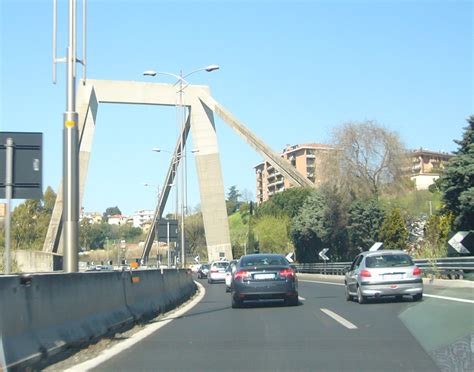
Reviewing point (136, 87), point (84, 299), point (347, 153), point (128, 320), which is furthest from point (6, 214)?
point (136, 87)

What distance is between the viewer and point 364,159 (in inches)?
2219

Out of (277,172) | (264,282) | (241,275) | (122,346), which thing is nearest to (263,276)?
(264,282)

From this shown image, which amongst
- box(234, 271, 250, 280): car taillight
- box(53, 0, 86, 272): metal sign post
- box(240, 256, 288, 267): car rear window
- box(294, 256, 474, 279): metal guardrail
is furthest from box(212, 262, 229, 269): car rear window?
box(53, 0, 86, 272): metal sign post

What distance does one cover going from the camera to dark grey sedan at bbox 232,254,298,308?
19250 mm

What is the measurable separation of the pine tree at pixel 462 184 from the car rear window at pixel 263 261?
16.1 m

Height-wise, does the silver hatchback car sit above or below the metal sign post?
below

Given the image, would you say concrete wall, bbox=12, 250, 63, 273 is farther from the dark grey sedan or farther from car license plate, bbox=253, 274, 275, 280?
car license plate, bbox=253, 274, 275, 280

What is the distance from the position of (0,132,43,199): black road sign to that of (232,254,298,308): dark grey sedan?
8.83m

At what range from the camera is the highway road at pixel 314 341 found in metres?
9.57

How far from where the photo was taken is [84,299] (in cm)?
1147

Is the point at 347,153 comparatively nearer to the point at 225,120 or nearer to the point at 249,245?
the point at 225,120

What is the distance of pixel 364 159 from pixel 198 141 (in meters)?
22.0

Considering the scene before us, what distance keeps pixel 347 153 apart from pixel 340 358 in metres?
46.9

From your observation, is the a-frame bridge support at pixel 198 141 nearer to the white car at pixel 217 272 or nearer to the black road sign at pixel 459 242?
the white car at pixel 217 272
